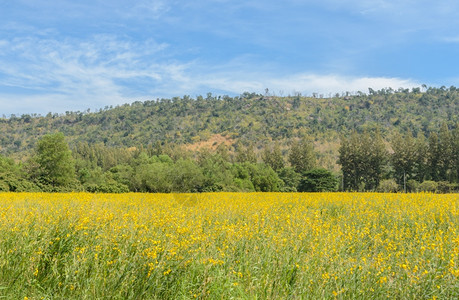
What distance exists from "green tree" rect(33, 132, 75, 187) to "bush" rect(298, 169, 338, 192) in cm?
3996

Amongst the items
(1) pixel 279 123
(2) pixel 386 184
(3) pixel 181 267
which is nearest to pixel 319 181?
(2) pixel 386 184

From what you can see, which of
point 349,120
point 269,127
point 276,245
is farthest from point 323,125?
point 276,245

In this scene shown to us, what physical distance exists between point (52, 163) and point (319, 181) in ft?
142

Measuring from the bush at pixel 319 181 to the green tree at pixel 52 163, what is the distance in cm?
3996

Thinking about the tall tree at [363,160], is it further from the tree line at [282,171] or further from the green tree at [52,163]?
the green tree at [52,163]

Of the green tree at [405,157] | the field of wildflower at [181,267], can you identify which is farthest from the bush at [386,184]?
the field of wildflower at [181,267]

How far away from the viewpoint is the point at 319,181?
201ft

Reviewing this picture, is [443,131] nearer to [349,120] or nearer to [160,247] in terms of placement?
[160,247]

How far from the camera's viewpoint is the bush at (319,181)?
2395 inches

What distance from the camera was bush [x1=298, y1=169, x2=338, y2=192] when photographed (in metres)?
60.8

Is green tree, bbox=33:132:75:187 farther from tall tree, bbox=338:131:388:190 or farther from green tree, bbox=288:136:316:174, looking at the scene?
tall tree, bbox=338:131:388:190

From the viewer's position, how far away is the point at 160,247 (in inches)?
217

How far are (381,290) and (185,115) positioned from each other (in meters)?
197

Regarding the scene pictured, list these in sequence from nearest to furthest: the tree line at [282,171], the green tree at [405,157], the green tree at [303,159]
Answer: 1. the tree line at [282,171]
2. the green tree at [405,157]
3. the green tree at [303,159]
